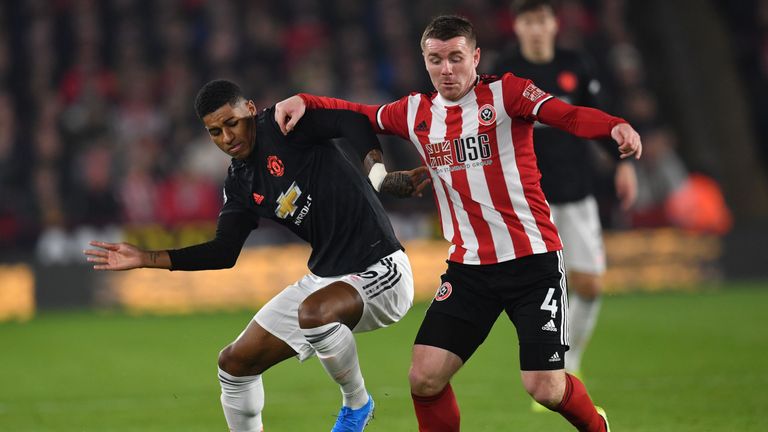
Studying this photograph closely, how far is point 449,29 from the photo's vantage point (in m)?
5.66

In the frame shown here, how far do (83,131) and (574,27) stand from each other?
6709mm

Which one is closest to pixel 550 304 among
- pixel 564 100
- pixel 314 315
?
pixel 314 315

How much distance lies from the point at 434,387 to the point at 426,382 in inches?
1.7

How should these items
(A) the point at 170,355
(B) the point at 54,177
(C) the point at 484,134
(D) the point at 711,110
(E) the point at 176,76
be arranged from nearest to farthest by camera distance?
(C) the point at 484,134, (A) the point at 170,355, (B) the point at 54,177, (E) the point at 176,76, (D) the point at 711,110

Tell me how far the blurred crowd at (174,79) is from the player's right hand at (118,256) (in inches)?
308

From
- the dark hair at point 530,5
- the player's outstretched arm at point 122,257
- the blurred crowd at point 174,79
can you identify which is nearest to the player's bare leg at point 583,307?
the dark hair at point 530,5

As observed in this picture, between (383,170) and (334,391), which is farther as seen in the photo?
(334,391)

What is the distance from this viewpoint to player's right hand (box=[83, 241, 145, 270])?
19.4 feet

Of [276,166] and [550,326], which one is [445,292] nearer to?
[550,326]

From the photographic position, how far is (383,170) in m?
5.77

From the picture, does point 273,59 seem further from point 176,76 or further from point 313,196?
point 313,196

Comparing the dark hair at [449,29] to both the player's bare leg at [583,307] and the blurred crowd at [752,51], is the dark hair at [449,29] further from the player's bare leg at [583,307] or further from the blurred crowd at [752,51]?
the blurred crowd at [752,51]

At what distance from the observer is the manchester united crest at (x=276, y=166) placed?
6227 mm

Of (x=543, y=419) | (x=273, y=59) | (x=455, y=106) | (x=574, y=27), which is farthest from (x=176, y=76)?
(x=455, y=106)
